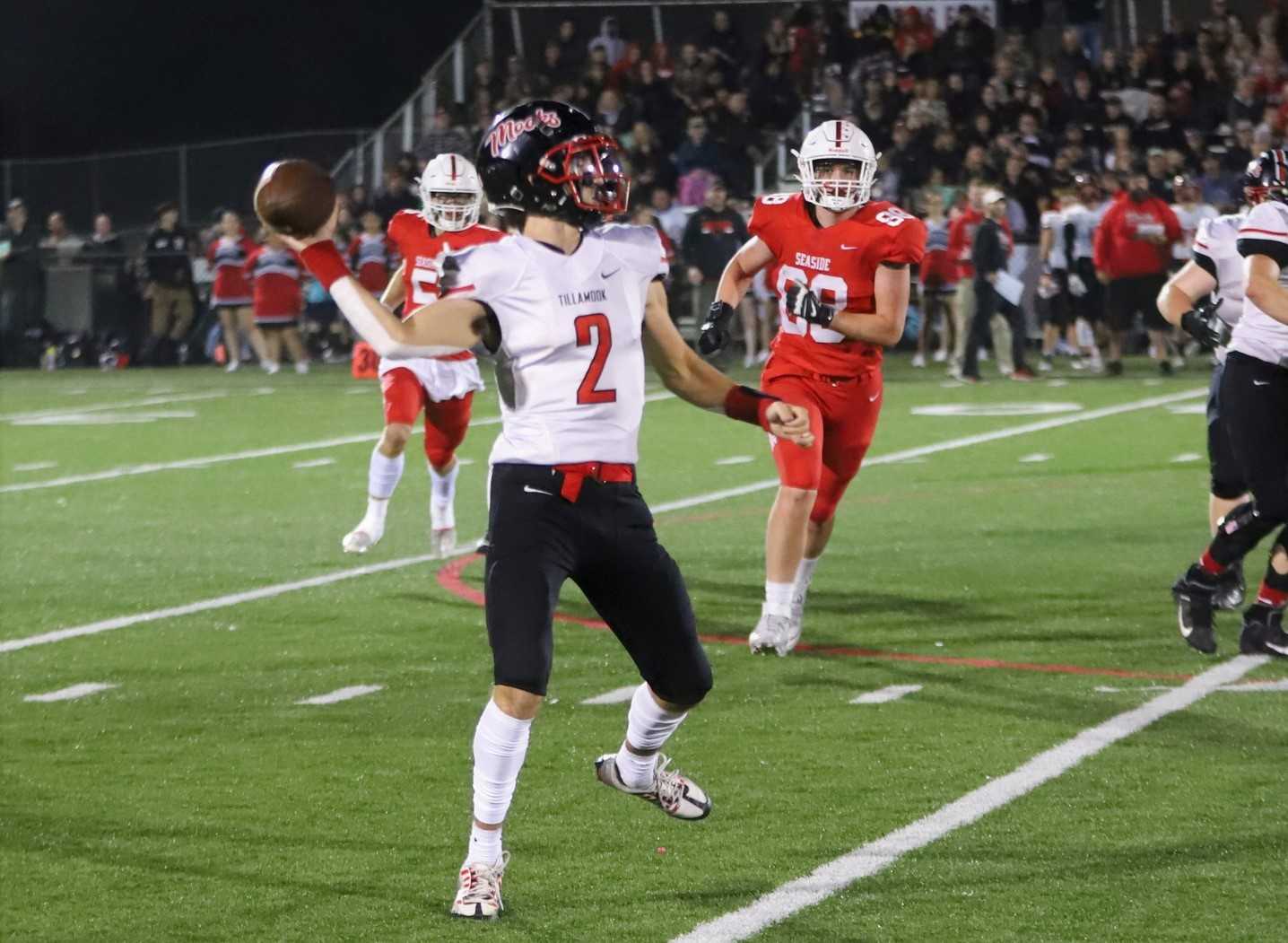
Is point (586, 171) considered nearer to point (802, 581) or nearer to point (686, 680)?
point (686, 680)

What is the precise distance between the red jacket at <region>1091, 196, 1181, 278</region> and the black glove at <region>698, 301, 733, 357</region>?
Answer: 1359cm

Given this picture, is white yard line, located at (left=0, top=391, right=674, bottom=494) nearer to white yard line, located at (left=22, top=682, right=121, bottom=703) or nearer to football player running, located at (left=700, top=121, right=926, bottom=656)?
white yard line, located at (left=22, top=682, right=121, bottom=703)

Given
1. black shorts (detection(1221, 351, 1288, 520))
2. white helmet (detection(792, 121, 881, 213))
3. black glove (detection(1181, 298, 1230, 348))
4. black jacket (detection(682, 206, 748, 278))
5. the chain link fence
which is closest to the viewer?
black shorts (detection(1221, 351, 1288, 520))

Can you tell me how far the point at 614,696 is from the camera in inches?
279

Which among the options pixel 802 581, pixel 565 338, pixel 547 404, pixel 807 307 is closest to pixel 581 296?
pixel 565 338

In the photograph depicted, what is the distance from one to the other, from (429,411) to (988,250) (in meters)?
10.6

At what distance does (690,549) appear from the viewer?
414 inches

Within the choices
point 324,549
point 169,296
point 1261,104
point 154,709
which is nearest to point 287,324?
point 169,296

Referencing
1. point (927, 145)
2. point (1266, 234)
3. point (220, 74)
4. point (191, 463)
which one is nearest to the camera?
point (1266, 234)

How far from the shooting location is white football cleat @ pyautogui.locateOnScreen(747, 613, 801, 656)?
7.73 meters

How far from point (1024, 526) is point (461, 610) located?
352cm

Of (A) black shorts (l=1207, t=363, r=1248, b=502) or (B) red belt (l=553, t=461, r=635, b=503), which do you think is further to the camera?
(A) black shorts (l=1207, t=363, r=1248, b=502)

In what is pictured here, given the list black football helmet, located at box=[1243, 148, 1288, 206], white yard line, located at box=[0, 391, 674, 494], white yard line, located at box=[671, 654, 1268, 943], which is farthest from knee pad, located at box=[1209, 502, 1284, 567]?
white yard line, located at box=[0, 391, 674, 494]

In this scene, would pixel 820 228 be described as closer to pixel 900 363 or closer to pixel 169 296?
pixel 900 363
